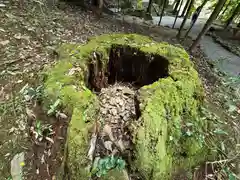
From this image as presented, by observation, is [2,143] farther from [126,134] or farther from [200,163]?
[200,163]

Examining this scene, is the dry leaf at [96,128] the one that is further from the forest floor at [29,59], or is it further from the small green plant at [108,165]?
the forest floor at [29,59]

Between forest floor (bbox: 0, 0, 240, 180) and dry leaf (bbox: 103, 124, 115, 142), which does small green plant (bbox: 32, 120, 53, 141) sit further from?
dry leaf (bbox: 103, 124, 115, 142)

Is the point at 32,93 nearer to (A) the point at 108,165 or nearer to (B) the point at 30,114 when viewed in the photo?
(B) the point at 30,114

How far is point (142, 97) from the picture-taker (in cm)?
235

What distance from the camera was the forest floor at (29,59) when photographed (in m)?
2.55

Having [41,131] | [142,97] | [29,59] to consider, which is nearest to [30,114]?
[41,131]

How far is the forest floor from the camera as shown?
255 centimetres

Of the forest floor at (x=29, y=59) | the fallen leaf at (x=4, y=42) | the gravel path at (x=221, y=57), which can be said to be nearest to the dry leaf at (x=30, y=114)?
the forest floor at (x=29, y=59)

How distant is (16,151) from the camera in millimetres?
2412

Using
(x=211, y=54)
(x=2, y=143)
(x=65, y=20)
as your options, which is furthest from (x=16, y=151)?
(x=211, y=54)

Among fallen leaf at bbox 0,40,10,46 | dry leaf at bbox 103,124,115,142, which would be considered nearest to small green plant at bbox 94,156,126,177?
dry leaf at bbox 103,124,115,142

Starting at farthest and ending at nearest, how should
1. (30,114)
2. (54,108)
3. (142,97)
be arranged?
(30,114) → (142,97) → (54,108)

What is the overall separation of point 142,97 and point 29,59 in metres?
2.61

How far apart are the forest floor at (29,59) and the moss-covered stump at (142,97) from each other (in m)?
0.62
